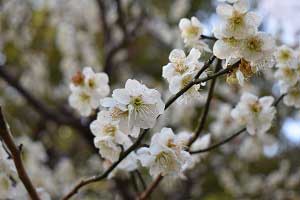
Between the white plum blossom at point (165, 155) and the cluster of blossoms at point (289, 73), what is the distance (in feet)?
1.09

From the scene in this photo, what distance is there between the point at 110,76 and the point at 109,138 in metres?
1.91

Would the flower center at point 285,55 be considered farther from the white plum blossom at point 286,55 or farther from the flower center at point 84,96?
the flower center at point 84,96

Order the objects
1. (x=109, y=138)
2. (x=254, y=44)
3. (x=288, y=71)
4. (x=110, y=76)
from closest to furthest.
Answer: (x=254, y=44)
(x=109, y=138)
(x=288, y=71)
(x=110, y=76)

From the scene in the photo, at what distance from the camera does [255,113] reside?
1.17 m

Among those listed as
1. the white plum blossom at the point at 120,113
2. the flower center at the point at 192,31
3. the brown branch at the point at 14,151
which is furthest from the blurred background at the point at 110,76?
the white plum blossom at the point at 120,113

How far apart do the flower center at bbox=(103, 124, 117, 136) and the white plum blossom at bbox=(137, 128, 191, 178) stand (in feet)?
0.32

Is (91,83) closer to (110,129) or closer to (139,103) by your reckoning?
(110,129)

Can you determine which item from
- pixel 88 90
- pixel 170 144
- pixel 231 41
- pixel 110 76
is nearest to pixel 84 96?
pixel 88 90

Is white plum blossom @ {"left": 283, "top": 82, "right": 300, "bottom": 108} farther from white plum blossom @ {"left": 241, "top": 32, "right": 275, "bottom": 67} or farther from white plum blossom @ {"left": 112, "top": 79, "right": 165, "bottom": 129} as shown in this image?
white plum blossom @ {"left": 112, "top": 79, "right": 165, "bottom": 129}

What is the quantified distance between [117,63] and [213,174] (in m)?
1.03

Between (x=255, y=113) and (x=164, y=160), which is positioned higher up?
(x=255, y=113)

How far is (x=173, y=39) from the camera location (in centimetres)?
360

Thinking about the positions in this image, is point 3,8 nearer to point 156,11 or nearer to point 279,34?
point 156,11

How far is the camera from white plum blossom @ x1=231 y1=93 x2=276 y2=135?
1.15m
